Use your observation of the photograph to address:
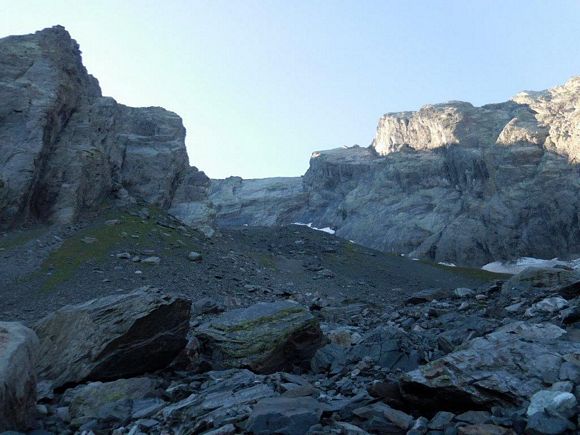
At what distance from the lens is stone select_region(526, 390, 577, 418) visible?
24.4 ft

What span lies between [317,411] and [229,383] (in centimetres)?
381

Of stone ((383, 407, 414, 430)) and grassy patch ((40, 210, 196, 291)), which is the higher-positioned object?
grassy patch ((40, 210, 196, 291))

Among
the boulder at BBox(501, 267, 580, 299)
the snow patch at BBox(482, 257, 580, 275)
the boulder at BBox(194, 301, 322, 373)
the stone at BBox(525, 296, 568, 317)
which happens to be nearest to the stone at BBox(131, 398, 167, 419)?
the boulder at BBox(194, 301, 322, 373)

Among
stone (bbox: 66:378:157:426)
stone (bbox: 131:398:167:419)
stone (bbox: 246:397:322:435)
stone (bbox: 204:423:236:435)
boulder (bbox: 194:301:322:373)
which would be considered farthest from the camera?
boulder (bbox: 194:301:322:373)

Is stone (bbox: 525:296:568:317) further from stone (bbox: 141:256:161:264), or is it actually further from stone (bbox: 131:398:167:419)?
stone (bbox: 141:256:161:264)

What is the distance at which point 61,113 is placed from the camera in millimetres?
55125

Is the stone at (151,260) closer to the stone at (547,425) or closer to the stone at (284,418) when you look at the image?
the stone at (284,418)

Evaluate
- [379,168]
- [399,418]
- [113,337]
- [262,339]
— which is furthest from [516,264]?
[399,418]

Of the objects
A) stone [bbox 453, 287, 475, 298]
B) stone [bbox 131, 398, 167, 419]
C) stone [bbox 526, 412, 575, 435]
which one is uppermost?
Answer: stone [bbox 526, 412, 575, 435]

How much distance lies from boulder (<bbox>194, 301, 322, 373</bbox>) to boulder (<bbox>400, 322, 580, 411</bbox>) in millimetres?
6373

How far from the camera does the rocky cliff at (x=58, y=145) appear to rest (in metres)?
48.0

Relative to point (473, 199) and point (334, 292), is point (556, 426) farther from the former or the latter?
point (473, 199)

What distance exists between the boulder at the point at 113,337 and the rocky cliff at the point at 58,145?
3603 centimetres

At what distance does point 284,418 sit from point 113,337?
739 cm
